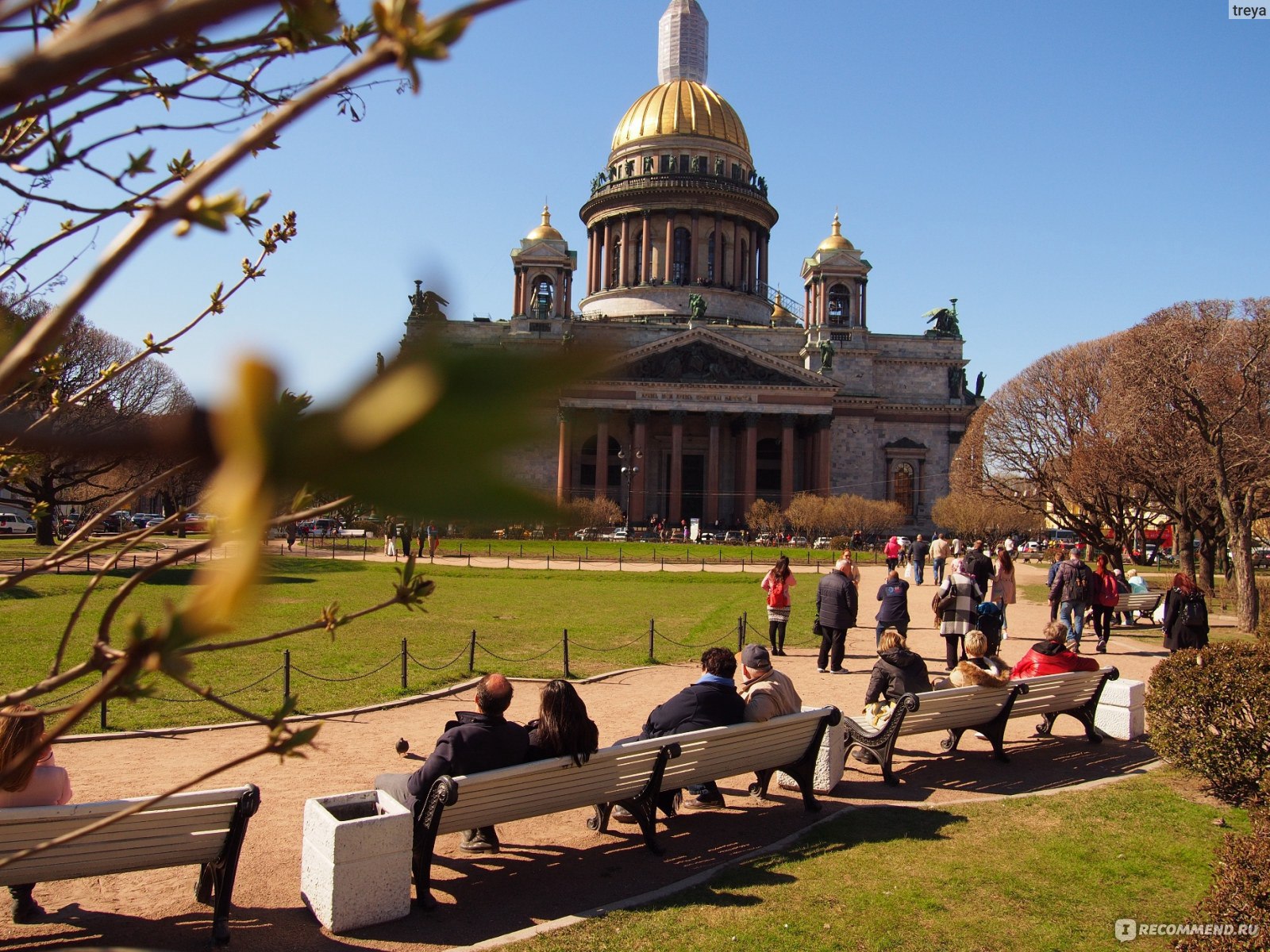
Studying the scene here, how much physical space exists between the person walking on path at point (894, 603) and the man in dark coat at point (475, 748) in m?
6.54

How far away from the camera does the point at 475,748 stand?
19.2ft

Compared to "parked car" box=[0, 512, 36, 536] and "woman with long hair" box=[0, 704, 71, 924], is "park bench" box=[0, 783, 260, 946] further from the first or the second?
"parked car" box=[0, 512, 36, 536]

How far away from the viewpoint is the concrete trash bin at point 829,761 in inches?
300

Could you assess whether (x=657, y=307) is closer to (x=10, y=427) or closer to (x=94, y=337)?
(x=94, y=337)

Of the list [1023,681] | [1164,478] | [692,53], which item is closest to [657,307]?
[692,53]

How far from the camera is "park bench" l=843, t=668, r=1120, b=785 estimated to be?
25.4 ft

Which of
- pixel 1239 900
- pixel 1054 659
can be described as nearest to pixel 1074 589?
pixel 1054 659

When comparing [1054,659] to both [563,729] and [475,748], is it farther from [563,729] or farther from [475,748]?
[475,748]

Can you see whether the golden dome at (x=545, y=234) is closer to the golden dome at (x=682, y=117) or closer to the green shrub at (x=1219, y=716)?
the golden dome at (x=682, y=117)

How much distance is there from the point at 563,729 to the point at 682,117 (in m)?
61.4

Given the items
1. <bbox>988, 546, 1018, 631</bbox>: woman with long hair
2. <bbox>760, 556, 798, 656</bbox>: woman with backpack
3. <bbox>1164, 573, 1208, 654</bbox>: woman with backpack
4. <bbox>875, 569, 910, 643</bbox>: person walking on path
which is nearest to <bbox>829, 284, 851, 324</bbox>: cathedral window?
<bbox>988, 546, 1018, 631</bbox>: woman with long hair

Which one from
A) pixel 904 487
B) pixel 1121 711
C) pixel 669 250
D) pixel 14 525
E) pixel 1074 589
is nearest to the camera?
pixel 1121 711

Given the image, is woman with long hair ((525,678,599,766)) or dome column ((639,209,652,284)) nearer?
woman with long hair ((525,678,599,766))

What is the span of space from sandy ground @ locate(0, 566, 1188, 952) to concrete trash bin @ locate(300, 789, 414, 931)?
9 cm
